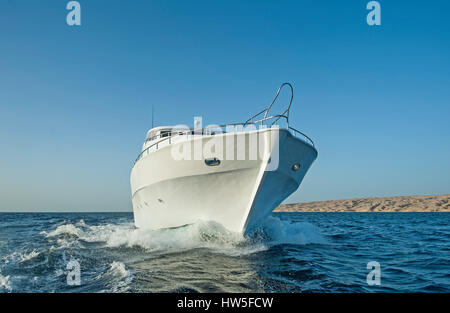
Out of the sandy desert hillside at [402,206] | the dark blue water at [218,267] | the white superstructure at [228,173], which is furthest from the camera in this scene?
the sandy desert hillside at [402,206]

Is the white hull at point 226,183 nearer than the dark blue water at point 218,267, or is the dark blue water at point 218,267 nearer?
the dark blue water at point 218,267

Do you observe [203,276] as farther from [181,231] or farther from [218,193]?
[181,231]

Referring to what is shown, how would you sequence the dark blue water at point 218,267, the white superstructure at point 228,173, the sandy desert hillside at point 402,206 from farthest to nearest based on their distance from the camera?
the sandy desert hillside at point 402,206
the white superstructure at point 228,173
the dark blue water at point 218,267

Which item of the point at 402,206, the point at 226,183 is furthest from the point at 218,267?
the point at 402,206

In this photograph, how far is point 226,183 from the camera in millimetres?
8188

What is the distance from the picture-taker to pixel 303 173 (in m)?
10.1

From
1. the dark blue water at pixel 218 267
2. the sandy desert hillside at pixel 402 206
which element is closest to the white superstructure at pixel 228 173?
the dark blue water at pixel 218 267

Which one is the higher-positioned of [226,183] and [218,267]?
[226,183]

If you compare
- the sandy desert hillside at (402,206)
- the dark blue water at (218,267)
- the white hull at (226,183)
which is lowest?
the sandy desert hillside at (402,206)

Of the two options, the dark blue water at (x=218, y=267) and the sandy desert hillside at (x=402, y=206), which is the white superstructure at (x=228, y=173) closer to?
the dark blue water at (x=218, y=267)

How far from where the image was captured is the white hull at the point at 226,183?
780 centimetres

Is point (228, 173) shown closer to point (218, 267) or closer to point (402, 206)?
point (218, 267)

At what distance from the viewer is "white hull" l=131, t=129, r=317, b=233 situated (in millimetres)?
7805
